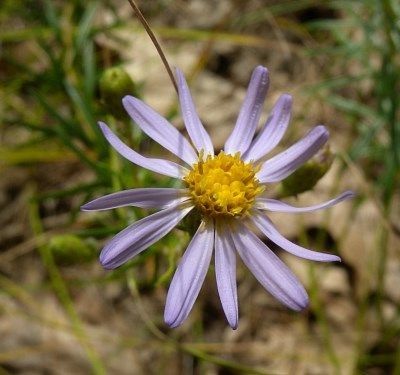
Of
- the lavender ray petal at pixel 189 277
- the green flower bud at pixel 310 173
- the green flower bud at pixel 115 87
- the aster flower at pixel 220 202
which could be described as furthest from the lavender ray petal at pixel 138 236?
the green flower bud at pixel 115 87

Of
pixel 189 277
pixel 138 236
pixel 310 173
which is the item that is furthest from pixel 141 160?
pixel 310 173

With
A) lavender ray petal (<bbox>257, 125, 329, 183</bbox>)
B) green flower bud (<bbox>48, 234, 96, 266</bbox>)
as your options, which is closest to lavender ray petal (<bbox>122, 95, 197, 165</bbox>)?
lavender ray petal (<bbox>257, 125, 329, 183</bbox>)

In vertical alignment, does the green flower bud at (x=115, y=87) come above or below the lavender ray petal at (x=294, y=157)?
Result: above

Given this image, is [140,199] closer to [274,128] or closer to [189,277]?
[189,277]

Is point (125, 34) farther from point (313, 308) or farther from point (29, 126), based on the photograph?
point (313, 308)

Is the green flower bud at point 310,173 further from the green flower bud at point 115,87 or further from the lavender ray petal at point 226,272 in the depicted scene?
the green flower bud at point 115,87

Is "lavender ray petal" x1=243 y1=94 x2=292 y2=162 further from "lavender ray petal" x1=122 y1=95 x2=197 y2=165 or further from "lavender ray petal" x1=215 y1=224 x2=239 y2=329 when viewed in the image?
"lavender ray petal" x1=215 y1=224 x2=239 y2=329

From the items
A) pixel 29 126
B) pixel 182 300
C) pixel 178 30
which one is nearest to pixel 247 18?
pixel 178 30

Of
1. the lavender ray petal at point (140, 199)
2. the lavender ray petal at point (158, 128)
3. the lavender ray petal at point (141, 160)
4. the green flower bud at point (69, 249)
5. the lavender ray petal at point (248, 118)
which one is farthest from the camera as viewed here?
the green flower bud at point (69, 249)
